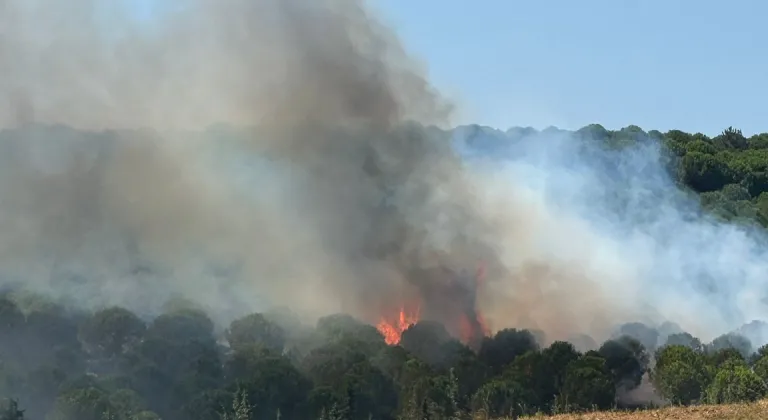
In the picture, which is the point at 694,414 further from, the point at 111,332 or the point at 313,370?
the point at 111,332

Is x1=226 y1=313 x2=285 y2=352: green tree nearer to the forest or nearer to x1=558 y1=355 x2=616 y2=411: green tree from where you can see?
the forest

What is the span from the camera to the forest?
1388 inches

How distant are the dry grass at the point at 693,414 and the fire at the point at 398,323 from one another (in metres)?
21.8

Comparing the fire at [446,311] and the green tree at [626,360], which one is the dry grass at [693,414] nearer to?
the green tree at [626,360]

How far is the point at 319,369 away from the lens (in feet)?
131

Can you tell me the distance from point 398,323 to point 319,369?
14.4 m

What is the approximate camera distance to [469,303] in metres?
55.9

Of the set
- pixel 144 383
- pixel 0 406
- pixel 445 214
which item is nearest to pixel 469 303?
pixel 445 214

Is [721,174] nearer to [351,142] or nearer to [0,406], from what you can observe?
[351,142]

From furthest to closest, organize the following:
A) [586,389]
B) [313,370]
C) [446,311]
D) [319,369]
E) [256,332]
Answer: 1. [446,311]
2. [256,332]
3. [313,370]
4. [319,369]
5. [586,389]

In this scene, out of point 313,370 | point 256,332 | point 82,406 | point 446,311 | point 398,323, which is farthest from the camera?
point 446,311

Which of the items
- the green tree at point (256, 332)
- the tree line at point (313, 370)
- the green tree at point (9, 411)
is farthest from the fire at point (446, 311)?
the green tree at point (9, 411)

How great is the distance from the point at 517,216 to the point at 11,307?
112 ft

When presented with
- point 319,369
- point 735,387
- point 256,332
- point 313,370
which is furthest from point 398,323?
point 735,387
